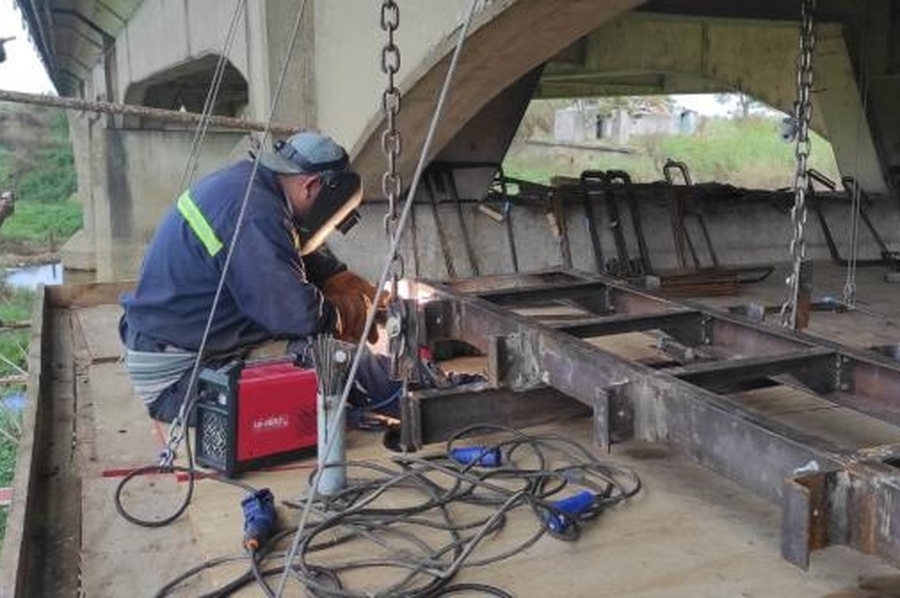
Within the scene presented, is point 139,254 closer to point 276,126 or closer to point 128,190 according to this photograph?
point 128,190

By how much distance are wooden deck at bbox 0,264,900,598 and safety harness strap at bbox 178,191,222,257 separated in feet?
2.88

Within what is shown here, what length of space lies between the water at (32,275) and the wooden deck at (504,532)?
2871 centimetres

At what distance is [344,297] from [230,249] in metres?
0.93

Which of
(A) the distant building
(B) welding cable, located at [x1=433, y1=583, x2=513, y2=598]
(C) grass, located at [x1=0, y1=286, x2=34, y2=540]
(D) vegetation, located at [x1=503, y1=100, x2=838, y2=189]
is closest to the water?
(C) grass, located at [x1=0, y1=286, x2=34, y2=540]

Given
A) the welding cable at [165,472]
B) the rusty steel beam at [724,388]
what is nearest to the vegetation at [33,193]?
the welding cable at [165,472]

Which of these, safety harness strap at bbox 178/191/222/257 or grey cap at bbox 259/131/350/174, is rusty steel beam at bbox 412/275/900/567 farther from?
safety harness strap at bbox 178/191/222/257

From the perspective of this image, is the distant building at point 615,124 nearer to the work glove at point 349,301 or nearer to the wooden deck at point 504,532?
the work glove at point 349,301

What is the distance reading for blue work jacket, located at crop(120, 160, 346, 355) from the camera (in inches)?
159

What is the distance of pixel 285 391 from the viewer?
371 cm

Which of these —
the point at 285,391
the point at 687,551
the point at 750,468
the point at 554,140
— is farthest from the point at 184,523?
the point at 554,140

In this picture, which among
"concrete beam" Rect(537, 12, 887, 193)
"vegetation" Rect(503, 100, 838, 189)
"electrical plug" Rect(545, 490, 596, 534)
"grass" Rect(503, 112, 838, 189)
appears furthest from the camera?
"vegetation" Rect(503, 100, 838, 189)

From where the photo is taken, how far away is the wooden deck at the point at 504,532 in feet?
9.37

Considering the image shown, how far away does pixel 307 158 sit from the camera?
4242 mm

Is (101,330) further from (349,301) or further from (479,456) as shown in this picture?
(479,456)
